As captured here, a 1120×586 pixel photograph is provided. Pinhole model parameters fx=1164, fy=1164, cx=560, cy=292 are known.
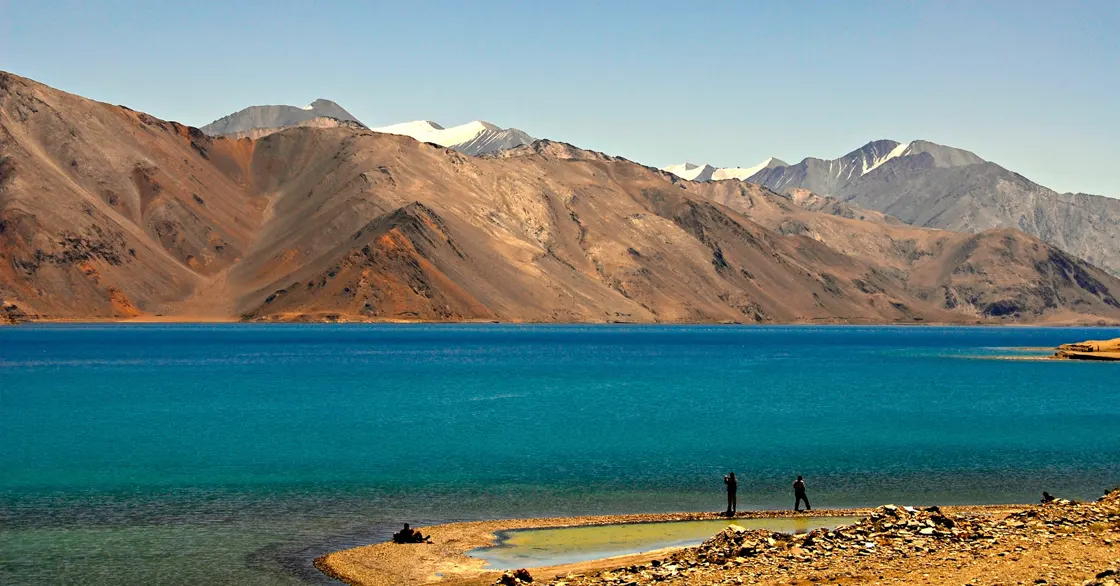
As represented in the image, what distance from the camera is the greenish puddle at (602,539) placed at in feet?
116

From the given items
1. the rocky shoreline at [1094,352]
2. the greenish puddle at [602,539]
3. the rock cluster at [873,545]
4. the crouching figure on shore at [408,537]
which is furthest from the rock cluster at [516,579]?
the rocky shoreline at [1094,352]

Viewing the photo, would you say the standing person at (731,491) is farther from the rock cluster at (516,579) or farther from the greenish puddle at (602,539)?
the rock cluster at (516,579)

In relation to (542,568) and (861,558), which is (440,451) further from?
(861,558)

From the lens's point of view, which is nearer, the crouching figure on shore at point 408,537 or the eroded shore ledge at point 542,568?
the eroded shore ledge at point 542,568

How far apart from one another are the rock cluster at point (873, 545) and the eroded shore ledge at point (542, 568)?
73 mm

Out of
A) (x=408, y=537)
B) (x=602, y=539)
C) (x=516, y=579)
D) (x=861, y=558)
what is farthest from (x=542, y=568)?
(x=861, y=558)

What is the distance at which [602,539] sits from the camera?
3831 cm

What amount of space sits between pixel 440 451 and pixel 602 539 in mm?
25761

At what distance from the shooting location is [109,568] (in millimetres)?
Result: 34094

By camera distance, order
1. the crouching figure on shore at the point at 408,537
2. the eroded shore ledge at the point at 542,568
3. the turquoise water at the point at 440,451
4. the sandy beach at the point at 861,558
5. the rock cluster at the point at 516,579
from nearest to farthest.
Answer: the sandy beach at the point at 861,558
the eroded shore ledge at the point at 542,568
the rock cluster at the point at 516,579
the crouching figure on shore at the point at 408,537
the turquoise water at the point at 440,451

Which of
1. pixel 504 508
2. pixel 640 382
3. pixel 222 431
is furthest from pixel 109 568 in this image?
pixel 640 382

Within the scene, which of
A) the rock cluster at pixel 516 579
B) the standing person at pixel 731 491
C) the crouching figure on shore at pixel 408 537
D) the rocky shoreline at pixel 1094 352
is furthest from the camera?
the rocky shoreline at pixel 1094 352

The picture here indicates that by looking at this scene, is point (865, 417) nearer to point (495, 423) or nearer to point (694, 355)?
point (495, 423)

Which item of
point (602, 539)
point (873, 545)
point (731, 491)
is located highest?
point (873, 545)
